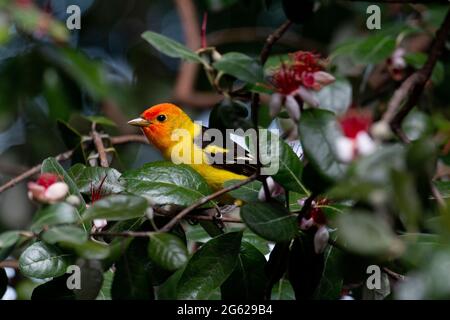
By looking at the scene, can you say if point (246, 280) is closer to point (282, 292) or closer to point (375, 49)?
point (282, 292)

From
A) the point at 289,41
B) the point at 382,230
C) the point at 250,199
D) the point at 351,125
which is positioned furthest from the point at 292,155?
the point at 289,41

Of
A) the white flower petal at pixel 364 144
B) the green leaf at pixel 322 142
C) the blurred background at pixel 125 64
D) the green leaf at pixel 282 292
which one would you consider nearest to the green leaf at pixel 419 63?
the blurred background at pixel 125 64

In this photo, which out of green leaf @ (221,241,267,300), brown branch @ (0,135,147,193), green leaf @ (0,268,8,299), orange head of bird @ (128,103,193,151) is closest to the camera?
green leaf @ (221,241,267,300)

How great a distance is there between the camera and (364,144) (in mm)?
1326

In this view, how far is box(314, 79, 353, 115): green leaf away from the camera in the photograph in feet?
6.66

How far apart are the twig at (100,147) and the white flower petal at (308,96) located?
1243 mm

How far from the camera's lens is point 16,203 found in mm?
4422

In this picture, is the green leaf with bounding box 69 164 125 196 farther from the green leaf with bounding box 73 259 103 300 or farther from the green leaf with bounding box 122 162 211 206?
the green leaf with bounding box 73 259 103 300

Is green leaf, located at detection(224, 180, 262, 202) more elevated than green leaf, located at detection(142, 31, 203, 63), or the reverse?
green leaf, located at detection(142, 31, 203, 63)

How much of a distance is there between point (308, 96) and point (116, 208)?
52cm

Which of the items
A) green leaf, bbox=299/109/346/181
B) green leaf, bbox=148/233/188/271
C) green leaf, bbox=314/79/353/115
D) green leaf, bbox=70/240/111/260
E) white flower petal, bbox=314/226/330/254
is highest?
green leaf, bbox=314/79/353/115

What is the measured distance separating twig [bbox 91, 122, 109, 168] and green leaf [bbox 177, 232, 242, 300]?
37.1 inches

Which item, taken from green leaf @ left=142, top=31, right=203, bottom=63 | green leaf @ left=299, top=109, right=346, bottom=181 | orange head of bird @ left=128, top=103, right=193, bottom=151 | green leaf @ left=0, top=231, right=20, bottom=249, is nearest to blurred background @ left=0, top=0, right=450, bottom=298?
orange head of bird @ left=128, top=103, right=193, bottom=151
